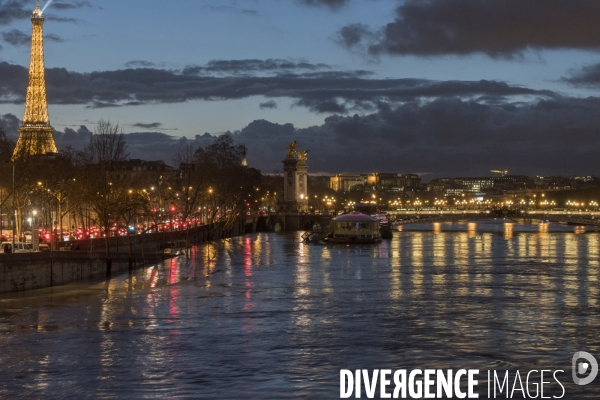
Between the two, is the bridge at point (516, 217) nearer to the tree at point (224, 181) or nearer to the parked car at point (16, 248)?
the tree at point (224, 181)

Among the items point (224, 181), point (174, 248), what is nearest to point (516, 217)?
point (224, 181)

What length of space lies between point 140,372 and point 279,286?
2073 cm

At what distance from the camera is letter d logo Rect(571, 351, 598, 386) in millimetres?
22906

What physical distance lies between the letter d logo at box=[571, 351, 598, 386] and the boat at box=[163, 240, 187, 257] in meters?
41.8

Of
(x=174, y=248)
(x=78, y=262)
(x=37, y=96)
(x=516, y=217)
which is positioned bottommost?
(x=516, y=217)

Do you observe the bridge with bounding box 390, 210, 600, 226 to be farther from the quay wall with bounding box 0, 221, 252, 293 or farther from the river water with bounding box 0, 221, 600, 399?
the river water with bounding box 0, 221, 600, 399

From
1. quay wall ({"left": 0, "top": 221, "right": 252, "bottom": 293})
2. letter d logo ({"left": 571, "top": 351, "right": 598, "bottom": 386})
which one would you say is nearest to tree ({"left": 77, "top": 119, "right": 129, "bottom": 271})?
quay wall ({"left": 0, "top": 221, "right": 252, "bottom": 293})

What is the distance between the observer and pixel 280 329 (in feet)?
98.9

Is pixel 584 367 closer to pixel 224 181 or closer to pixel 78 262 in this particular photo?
pixel 78 262

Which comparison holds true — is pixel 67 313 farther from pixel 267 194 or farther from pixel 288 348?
pixel 267 194

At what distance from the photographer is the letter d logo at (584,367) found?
22906 millimetres

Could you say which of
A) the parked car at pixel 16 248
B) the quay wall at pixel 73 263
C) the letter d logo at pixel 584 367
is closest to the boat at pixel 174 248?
the quay wall at pixel 73 263

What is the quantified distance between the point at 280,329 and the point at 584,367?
31.9 feet

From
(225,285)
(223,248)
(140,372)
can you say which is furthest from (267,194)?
(140,372)
